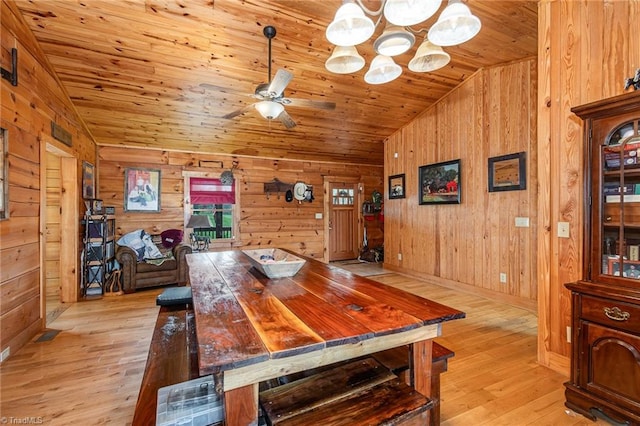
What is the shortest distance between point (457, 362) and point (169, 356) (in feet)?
6.93

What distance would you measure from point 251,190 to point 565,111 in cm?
506

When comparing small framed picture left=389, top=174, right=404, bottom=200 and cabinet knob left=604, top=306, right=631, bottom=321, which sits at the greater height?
small framed picture left=389, top=174, right=404, bottom=200

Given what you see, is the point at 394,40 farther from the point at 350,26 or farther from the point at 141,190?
the point at 141,190

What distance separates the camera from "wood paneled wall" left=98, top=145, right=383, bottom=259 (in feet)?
16.6

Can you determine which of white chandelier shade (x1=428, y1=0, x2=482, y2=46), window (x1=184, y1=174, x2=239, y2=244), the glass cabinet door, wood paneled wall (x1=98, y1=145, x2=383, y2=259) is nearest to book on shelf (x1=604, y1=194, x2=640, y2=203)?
the glass cabinet door

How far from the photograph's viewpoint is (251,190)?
239 inches

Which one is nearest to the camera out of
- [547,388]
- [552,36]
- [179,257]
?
[547,388]

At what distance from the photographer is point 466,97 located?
14.3 ft

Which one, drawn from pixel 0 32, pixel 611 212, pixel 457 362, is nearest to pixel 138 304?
pixel 0 32

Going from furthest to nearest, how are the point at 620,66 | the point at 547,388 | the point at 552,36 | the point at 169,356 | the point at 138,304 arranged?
the point at 138,304
the point at 552,36
the point at 547,388
the point at 620,66
the point at 169,356

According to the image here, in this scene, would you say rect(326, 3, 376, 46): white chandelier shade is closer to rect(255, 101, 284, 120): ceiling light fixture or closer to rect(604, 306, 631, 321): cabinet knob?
rect(255, 101, 284, 120): ceiling light fixture

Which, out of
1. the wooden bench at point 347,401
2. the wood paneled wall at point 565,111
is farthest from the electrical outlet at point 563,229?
the wooden bench at point 347,401

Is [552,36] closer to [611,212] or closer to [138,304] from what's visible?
[611,212]

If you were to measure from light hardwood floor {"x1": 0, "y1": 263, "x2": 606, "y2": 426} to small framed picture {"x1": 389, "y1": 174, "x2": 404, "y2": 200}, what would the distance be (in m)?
2.70
